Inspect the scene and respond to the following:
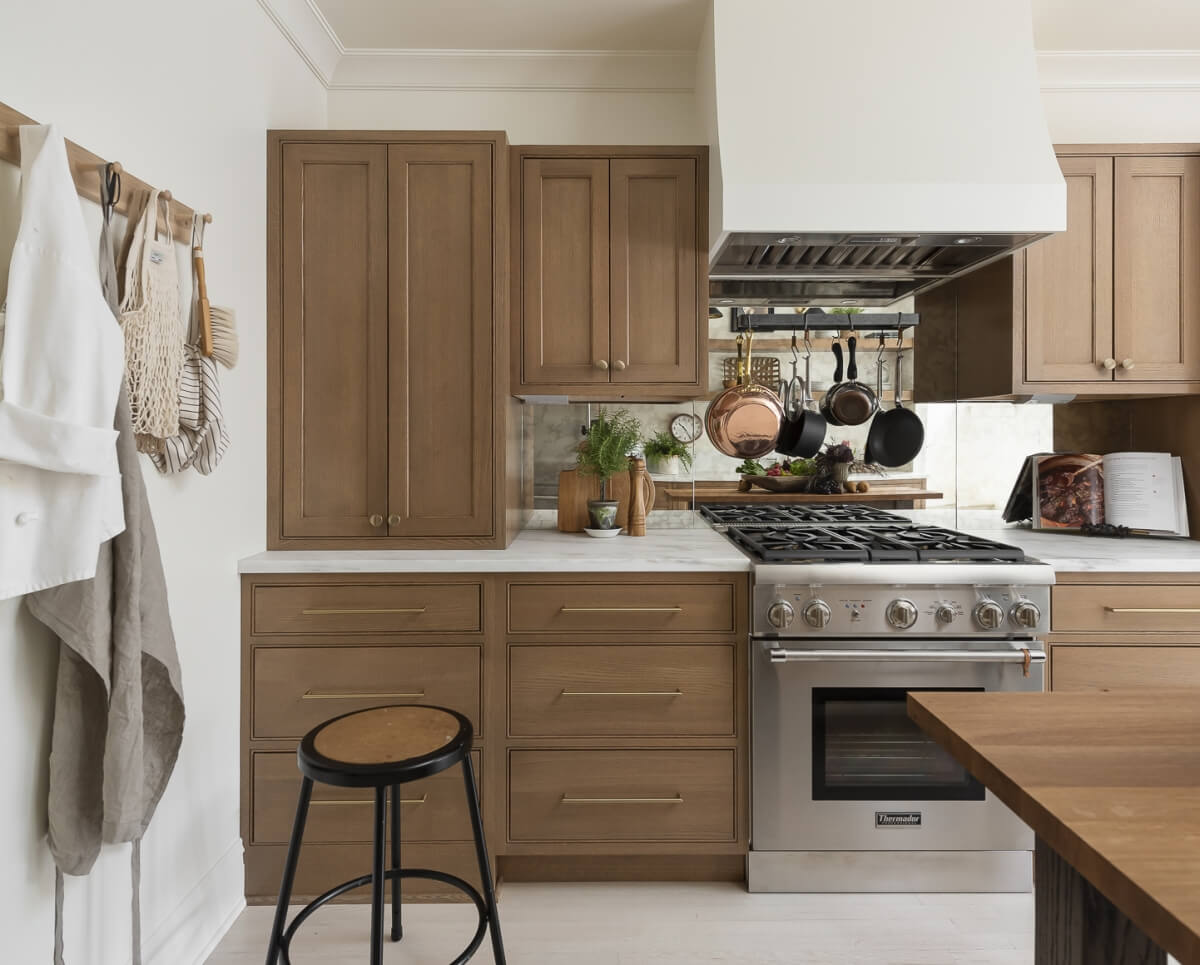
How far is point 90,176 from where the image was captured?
1406 mm

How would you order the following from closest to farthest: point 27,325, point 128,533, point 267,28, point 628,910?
point 27,325
point 128,533
point 628,910
point 267,28

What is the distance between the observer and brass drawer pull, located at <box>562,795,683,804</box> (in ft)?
6.86

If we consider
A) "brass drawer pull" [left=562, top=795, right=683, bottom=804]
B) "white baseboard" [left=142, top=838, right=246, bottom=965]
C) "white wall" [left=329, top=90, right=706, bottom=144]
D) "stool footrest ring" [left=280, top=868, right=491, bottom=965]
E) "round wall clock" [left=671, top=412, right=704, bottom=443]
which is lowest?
"white baseboard" [left=142, top=838, right=246, bottom=965]

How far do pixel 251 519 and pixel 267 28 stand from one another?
1445 millimetres

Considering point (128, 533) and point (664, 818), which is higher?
point (128, 533)

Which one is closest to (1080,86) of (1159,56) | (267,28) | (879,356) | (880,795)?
(1159,56)

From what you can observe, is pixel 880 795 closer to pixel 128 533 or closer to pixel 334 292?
pixel 128 533

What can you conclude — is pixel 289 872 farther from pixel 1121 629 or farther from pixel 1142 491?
pixel 1142 491

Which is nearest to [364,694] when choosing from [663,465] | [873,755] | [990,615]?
[663,465]

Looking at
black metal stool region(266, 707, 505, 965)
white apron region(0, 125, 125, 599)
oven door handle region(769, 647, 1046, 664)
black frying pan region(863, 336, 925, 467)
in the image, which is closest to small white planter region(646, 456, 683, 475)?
black frying pan region(863, 336, 925, 467)

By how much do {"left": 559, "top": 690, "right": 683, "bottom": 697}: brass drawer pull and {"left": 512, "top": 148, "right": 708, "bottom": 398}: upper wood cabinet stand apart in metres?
0.92

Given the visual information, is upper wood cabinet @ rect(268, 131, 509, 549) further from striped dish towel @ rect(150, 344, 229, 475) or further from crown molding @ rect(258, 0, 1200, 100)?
crown molding @ rect(258, 0, 1200, 100)

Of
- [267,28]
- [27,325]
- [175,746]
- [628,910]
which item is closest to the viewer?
[27,325]

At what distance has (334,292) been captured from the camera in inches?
88.0
